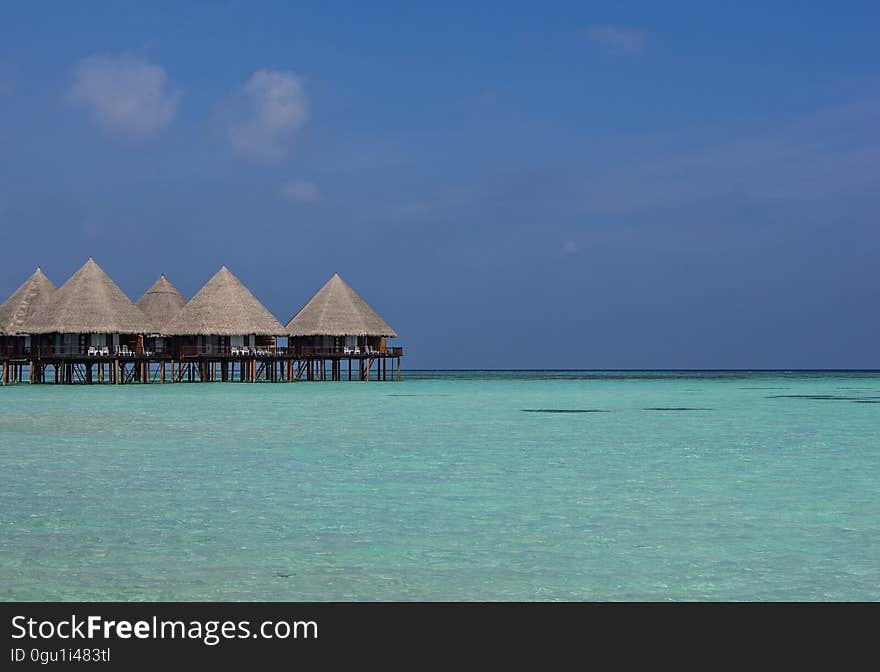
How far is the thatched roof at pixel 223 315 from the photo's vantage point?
5041 centimetres

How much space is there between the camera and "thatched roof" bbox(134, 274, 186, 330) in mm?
55281

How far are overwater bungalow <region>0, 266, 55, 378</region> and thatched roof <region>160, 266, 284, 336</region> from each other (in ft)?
20.8

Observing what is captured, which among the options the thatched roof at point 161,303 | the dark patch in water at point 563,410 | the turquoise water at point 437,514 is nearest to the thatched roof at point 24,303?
the thatched roof at point 161,303

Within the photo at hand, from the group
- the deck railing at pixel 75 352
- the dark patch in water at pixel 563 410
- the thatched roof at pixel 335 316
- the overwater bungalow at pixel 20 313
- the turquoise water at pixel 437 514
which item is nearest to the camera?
the turquoise water at pixel 437 514

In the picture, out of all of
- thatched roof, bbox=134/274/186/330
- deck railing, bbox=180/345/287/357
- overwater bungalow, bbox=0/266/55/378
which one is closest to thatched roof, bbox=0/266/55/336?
overwater bungalow, bbox=0/266/55/378

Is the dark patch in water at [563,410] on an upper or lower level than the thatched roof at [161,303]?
lower

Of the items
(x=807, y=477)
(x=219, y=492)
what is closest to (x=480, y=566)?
(x=219, y=492)

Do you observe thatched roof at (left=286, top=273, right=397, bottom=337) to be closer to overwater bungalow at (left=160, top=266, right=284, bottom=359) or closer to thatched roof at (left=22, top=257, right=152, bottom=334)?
overwater bungalow at (left=160, top=266, right=284, bottom=359)

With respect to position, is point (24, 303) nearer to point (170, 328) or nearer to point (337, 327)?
point (170, 328)

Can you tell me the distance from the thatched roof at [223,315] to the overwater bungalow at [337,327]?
215cm

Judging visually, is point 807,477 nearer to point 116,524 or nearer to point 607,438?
point 607,438

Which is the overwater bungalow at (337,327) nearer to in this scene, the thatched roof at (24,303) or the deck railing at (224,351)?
the deck railing at (224,351)

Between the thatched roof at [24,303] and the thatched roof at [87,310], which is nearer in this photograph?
the thatched roof at [87,310]

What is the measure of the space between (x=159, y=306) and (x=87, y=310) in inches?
323
